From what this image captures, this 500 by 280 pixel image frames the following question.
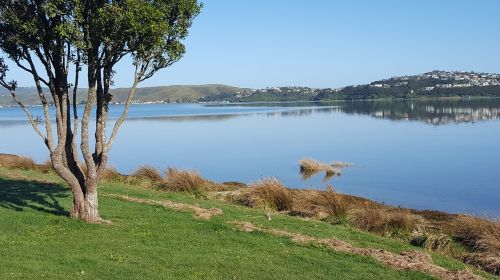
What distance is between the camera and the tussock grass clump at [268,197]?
20.7 meters

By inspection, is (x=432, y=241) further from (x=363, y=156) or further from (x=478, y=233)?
(x=363, y=156)

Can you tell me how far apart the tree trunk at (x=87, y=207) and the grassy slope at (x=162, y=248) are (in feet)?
1.14

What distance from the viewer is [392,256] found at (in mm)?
11445

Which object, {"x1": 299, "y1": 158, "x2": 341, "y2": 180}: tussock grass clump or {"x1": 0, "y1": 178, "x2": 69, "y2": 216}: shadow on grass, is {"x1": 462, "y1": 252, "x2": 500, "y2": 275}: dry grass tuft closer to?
{"x1": 0, "y1": 178, "x2": 69, "y2": 216}: shadow on grass

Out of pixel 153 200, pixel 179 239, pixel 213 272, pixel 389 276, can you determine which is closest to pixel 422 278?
pixel 389 276

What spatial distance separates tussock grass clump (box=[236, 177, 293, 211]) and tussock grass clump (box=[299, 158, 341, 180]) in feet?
51.0

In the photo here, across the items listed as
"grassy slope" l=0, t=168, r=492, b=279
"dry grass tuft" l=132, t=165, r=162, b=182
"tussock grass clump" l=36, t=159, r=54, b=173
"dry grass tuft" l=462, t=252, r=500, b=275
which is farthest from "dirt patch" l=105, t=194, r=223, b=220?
"tussock grass clump" l=36, t=159, r=54, b=173

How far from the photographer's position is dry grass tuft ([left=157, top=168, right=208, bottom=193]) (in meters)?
23.9

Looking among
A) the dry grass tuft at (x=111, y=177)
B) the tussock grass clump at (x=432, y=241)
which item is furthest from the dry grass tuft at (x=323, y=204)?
the dry grass tuft at (x=111, y=177)

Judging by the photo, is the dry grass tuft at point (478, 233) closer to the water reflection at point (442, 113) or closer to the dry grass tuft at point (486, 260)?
the dry grass tuft at point (486, 260)

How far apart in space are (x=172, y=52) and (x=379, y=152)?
122 ft

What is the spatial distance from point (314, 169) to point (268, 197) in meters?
17.4

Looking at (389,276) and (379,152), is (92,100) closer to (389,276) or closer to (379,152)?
(389,276)

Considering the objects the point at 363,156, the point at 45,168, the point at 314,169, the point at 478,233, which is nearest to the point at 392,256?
the point at 478,233
